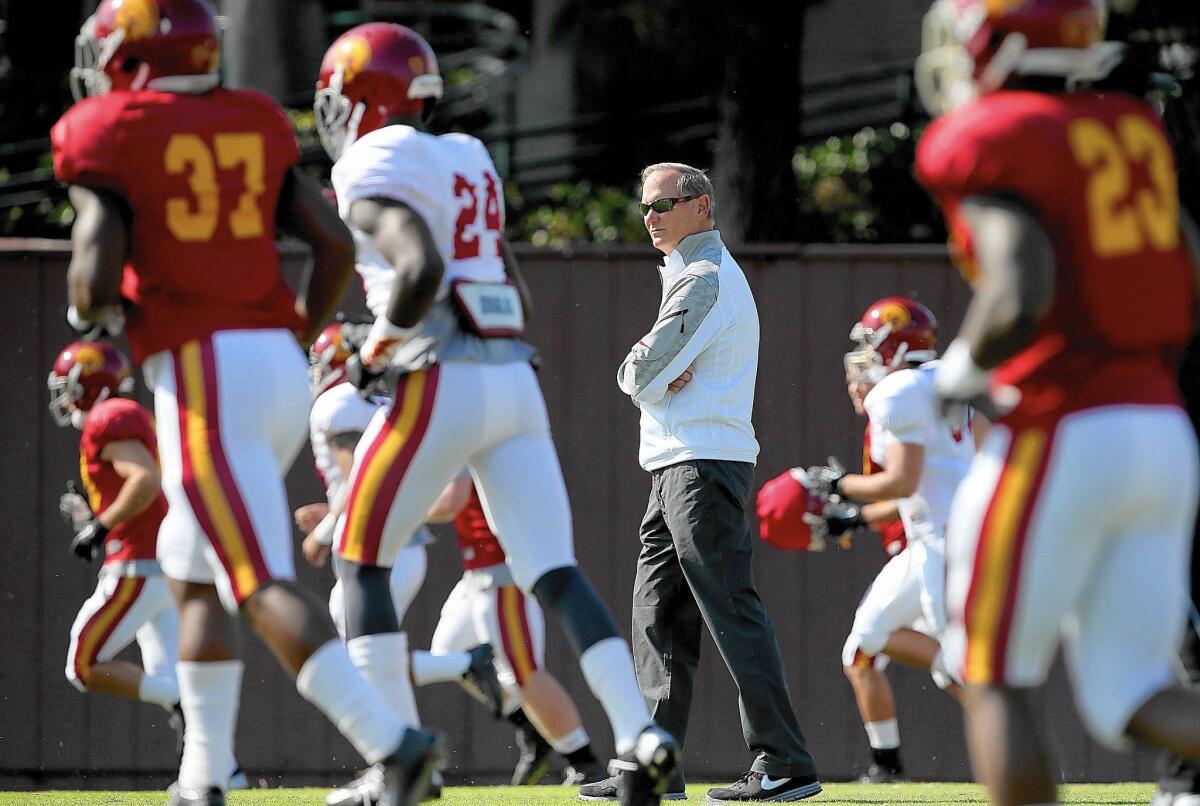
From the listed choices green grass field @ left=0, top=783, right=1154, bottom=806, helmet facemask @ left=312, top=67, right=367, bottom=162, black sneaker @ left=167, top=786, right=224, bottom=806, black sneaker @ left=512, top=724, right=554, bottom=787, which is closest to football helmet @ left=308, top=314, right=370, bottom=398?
green grass field @ left=0, top=783, right=1154, bottom=806

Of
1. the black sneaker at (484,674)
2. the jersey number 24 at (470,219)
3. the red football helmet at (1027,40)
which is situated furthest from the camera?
the black sneaker at (484,674)

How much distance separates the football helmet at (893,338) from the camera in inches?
266

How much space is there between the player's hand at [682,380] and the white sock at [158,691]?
2699 millimetres

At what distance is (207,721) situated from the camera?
417cm

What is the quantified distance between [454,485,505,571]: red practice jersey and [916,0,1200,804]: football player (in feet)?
13.3

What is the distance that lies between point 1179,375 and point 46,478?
5.56 meters

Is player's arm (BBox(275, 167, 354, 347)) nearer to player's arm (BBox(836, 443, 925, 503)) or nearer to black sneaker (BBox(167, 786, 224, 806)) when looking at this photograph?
black sneaker (BBox(167, 786, 224, 806))

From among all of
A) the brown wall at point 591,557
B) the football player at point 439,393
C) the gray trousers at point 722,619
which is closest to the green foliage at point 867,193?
the brown wall at point 591,557

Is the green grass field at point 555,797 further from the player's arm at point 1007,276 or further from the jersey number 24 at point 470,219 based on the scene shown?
the player's arm at point 1007,276

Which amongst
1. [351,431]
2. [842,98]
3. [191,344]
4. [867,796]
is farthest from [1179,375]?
[191,344]

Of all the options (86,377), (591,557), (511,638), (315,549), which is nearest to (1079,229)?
(315,549)

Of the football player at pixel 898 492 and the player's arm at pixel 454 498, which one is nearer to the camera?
the football player at pixel 898 492

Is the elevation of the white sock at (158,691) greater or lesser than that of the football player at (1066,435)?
lesser

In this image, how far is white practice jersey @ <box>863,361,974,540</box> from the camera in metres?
6.22
